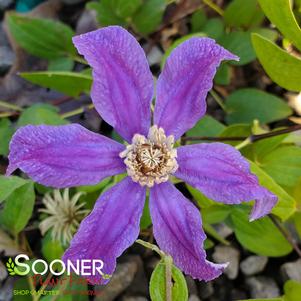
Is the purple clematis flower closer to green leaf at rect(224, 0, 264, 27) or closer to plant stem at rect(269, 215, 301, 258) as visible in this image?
plant stem at rect(269, 215, 301, 258)

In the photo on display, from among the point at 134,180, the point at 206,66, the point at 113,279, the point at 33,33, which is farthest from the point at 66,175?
the point at 33,33

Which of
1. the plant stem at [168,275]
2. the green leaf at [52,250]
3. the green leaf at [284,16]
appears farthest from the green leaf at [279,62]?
the green leaf at [52,250]

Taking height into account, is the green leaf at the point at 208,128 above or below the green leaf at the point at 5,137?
above

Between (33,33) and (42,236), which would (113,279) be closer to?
(42,236)

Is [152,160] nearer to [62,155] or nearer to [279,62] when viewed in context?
[62,155]

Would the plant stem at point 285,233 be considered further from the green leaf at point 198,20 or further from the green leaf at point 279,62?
the green leaf at point 198,20
